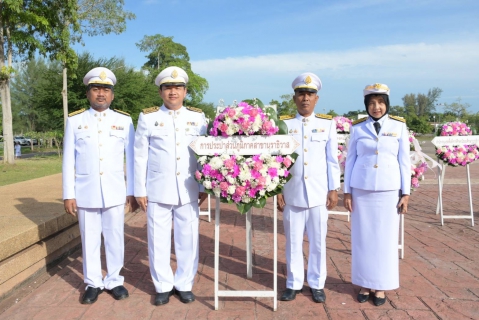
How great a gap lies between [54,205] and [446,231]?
5.53 metres

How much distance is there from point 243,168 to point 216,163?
0.69 ft

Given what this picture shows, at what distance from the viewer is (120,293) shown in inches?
138

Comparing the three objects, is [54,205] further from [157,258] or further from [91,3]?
[91,3]

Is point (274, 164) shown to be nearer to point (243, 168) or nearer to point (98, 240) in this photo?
point (243, 168)

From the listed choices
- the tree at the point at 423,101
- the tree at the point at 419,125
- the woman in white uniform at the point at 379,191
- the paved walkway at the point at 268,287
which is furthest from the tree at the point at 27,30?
the tree at the point at 423,101

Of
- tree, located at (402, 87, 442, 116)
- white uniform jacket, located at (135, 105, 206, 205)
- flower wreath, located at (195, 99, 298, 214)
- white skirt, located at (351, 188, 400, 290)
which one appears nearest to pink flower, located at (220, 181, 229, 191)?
flower wreath, located at (195, 99, 298, 214)

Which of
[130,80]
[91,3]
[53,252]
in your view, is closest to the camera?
[53,252]

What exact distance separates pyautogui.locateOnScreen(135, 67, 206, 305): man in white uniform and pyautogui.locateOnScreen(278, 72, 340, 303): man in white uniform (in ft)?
2.77

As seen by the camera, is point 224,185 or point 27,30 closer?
point 224,185

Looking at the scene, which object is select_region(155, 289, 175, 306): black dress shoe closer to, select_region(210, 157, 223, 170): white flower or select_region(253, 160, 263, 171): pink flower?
select_region(210, 157, 223, 170): white flower

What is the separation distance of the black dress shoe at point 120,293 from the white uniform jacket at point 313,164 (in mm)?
1653

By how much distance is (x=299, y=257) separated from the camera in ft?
Result: 11.5

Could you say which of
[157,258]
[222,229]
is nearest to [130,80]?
[222,229]

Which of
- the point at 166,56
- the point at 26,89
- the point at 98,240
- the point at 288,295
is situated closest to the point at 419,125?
the point at 166,56
